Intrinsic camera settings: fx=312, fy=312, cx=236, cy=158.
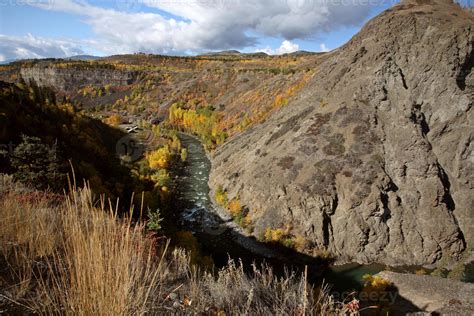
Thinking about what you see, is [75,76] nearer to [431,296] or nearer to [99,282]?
[431,296]

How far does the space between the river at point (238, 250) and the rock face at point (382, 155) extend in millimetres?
1647

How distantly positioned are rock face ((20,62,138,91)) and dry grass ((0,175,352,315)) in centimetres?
14763

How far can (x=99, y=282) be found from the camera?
2.73 metres

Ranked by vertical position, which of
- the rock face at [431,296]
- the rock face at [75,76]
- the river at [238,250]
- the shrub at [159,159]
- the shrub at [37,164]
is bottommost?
the river at [238,250]

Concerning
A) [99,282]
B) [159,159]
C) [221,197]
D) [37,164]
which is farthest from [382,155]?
[99,282]

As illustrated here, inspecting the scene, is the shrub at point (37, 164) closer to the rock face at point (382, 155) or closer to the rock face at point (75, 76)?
the rock face at point (382, 155)

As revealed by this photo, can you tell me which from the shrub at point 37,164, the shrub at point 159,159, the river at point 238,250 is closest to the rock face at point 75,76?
the shrub at point 159,159

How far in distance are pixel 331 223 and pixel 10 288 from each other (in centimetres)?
2859

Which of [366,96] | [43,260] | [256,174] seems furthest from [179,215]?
[43,260]

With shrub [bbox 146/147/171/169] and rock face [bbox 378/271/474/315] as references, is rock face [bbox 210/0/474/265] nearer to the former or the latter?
rock face [bbox 378/271/474/315]

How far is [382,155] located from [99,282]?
111 ft

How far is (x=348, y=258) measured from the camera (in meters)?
27.5

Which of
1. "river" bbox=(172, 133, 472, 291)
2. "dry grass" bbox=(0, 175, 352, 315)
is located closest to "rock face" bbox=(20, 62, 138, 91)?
"river" bbox=(172, 133, 472, 291)

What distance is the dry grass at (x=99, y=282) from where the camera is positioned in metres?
2.75
